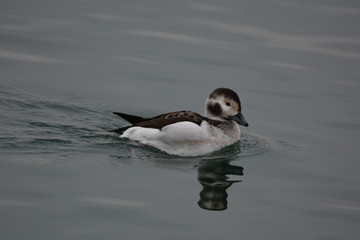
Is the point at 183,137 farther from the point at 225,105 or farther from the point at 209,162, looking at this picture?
the point at 225,105

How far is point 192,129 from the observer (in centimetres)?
1023

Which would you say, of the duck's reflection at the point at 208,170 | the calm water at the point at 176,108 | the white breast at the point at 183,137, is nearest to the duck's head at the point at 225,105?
the white breast at the point at 183,137

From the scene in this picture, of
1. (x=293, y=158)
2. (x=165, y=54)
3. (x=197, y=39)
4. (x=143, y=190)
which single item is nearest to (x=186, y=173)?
(x=143, y=190)

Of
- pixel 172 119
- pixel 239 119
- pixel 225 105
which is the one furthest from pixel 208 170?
pixel 225 105

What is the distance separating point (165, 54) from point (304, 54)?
129 inches

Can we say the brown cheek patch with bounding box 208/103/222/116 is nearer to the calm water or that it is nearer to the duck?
the duck

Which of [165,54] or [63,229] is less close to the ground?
[165,54]

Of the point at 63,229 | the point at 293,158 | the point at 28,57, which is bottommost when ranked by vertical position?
the point at 63,229

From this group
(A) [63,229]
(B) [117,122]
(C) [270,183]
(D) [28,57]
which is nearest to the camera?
(A) [63,229]

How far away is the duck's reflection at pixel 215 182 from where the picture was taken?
833 centimetres

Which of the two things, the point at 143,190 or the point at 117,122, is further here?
the point at 117,122

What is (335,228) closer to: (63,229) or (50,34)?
(63,229)

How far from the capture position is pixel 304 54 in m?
15.0

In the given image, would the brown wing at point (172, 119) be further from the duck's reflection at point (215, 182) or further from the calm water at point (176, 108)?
the duck's reflection at point (215, 182)
